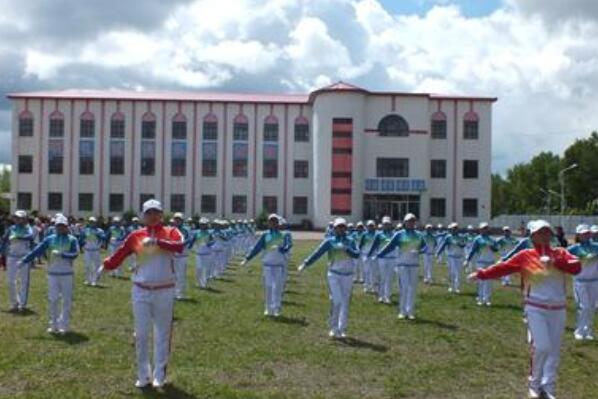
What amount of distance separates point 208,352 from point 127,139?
248 feet

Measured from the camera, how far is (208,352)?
14758mm

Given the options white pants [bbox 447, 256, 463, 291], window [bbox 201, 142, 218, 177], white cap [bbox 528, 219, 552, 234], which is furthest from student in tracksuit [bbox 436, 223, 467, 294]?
window [bbox 201, 142, 218, 177]

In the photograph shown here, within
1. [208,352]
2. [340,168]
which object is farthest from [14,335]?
[340,168]

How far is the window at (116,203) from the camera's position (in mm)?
88188

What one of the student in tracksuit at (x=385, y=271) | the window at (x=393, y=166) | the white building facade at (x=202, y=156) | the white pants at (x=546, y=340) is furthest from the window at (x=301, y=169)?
the white pants at (x=546, y=340)

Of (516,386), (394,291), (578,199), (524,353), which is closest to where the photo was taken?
(516,386)

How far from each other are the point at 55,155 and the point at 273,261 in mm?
71919

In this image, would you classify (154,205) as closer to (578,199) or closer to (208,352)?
(208,352)

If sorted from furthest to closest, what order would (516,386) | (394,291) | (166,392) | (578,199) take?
(578,199) → (394,291) → (516,386) → (166,392)

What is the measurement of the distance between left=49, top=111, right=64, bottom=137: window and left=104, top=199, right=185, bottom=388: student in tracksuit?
79.7 metres

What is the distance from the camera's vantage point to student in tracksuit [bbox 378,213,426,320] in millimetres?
19891

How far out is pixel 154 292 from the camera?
11.6 meters

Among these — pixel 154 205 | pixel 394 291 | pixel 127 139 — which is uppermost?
pixel 127 139

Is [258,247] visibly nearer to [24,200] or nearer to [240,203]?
[240,203]
